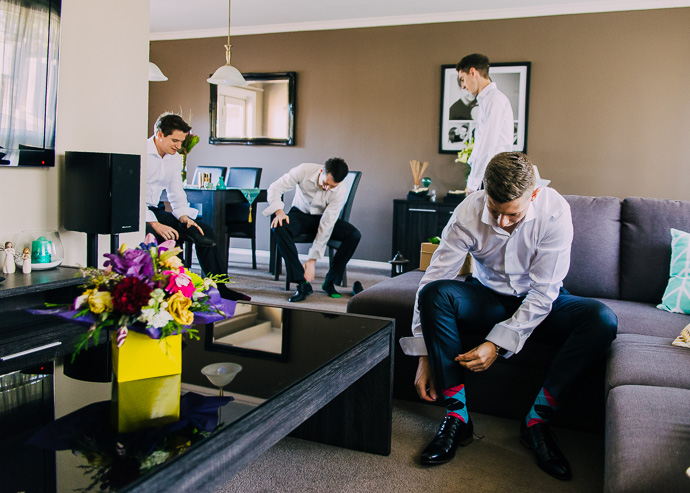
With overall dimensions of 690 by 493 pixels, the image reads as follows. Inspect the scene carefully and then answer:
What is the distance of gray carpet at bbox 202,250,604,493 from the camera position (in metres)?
1.83

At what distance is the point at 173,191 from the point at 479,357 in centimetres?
273

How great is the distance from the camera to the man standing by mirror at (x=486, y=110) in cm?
379

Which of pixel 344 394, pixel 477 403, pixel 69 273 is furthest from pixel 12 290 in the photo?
pixel 477 403

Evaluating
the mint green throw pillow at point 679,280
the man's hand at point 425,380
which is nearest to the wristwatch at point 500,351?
the man's hand at point 425,380

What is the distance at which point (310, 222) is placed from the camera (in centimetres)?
471

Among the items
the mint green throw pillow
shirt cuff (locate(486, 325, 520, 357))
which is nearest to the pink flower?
shirt cuff (locate(486, 325, 520, 357))

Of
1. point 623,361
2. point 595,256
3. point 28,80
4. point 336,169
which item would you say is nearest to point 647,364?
point 623,361

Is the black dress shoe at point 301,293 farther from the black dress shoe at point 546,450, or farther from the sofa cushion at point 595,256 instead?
the black dress shoe at point 546,450

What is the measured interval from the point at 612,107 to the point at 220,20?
150 inches

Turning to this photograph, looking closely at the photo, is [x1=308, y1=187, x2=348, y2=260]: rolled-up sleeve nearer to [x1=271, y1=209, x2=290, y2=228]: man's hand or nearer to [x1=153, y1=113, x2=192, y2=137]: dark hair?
[x1=271, y1=209, x2=290, y2=228]: man's hand

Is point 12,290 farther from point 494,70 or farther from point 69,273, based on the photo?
point 494,70

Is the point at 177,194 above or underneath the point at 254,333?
above

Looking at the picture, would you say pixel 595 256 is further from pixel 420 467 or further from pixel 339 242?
pixel 339 242

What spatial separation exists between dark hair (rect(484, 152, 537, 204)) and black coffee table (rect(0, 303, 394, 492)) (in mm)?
550
